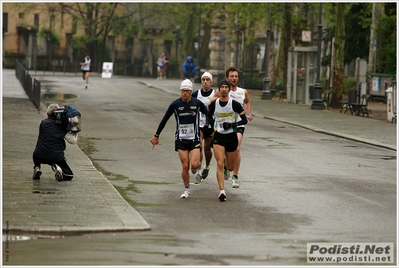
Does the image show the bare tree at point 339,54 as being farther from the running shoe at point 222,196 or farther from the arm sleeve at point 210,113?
the running shoe at point 222,196

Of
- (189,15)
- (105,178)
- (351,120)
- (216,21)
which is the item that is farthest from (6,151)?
(189,15)

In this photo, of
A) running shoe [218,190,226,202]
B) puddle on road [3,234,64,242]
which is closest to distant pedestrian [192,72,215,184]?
running shoe [218,190,226,202]

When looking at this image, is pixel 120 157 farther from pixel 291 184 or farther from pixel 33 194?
pixel 33 194

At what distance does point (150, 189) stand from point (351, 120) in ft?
59.9

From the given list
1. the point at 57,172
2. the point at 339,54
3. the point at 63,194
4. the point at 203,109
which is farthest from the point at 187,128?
the point at 339,54

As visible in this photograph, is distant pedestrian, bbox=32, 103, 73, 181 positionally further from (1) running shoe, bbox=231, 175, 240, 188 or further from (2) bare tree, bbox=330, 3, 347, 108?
(2) bare tree, bbox=330, 3, 347, 108

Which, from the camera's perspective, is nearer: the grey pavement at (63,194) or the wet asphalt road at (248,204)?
the wet asphalt road at (248,204)

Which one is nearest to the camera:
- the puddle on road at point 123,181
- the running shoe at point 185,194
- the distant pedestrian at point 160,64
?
the puddle on road at point 123,181

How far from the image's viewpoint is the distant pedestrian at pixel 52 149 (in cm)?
1552

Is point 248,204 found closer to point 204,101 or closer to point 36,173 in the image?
point 204,101

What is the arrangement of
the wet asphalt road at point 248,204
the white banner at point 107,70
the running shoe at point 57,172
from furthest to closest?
the white banner at point 107,70 → the running shoe at point 57,172 → the wet asphalt road at point 248,204

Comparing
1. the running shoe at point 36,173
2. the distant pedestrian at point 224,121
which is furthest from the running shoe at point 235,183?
the running shoe at point 36,173

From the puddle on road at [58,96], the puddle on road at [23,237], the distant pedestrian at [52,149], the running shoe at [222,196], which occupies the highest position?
the distant pedestrian at [52,149]

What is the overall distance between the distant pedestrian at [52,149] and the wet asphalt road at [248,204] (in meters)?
0.87
